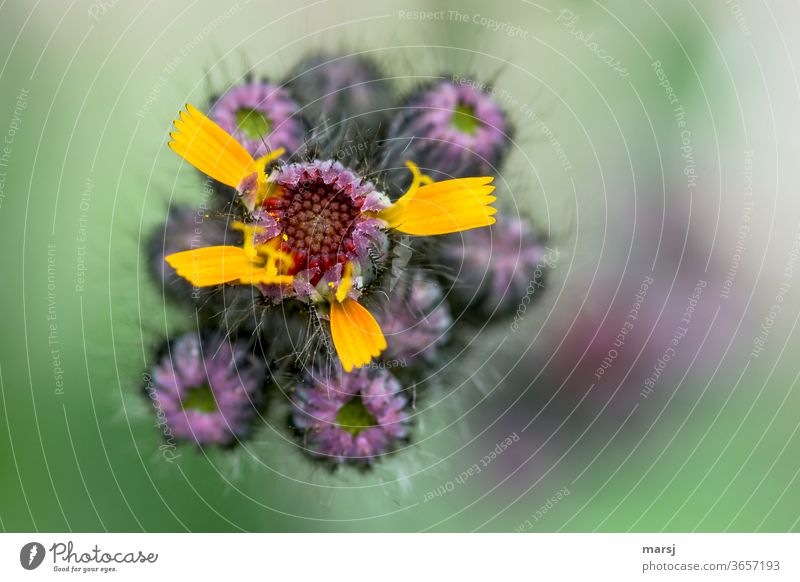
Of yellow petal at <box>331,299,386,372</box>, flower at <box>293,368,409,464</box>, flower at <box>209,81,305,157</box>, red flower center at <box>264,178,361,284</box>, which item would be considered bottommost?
flower at <box>293,368,409,464</box>

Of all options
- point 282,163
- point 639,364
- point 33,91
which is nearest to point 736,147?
point 639,364

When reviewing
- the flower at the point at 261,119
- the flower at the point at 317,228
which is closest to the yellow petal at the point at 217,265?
the flower at the point at 317,228

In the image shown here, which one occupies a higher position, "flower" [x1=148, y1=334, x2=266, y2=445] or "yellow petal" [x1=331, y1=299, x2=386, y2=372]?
"yellow petal" [x1=331, y1=299, x2=386, y2=372]

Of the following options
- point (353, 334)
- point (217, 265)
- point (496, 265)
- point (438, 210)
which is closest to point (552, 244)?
point (496, 265)

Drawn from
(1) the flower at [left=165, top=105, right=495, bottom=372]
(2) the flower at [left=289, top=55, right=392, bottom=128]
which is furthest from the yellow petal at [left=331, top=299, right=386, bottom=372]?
(2) the flower at [left=289, top=55, right=392, bottom=128]

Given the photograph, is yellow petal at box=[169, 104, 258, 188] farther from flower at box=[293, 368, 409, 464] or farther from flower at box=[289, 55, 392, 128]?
flower at box=[293, 368, 409, 464]

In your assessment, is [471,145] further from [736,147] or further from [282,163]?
[736,147]
